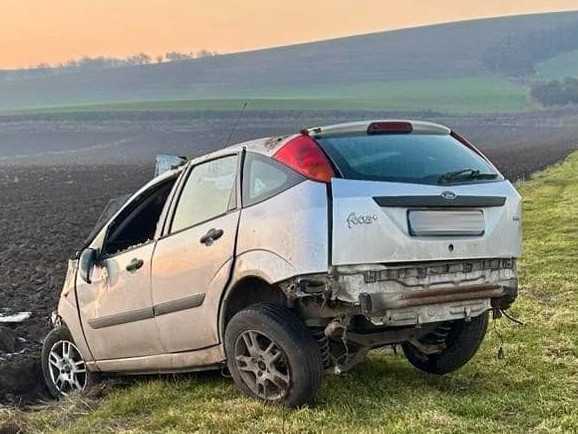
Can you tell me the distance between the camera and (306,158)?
4793 millimetres

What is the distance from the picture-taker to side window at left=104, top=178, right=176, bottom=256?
6.24m

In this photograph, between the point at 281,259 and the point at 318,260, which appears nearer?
the point at 318,260

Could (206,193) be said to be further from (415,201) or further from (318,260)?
(415,201)

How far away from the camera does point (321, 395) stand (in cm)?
517

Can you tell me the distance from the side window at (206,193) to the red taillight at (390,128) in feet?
3.07

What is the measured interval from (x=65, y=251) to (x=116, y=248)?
8.76 metres

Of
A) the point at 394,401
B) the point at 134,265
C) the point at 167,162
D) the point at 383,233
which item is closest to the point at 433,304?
the point at 383,233

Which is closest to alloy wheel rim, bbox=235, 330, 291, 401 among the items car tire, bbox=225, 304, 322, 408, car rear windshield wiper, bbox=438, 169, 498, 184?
car tire, bbox=225, 304, 322, 408

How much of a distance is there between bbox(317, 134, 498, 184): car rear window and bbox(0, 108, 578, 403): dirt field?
3.84 metres

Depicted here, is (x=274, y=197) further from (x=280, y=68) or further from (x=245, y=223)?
(x=280, y=68)

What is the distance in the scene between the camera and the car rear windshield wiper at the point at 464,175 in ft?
16.2

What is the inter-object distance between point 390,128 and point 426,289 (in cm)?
112

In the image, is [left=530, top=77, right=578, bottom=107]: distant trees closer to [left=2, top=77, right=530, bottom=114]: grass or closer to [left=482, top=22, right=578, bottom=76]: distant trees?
[left=2, top=77, right=530, bottom=114]: grass

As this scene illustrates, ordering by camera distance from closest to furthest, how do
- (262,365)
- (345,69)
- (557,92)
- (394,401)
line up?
(262,365) < (394,401) < (557,92) < (345,69)
